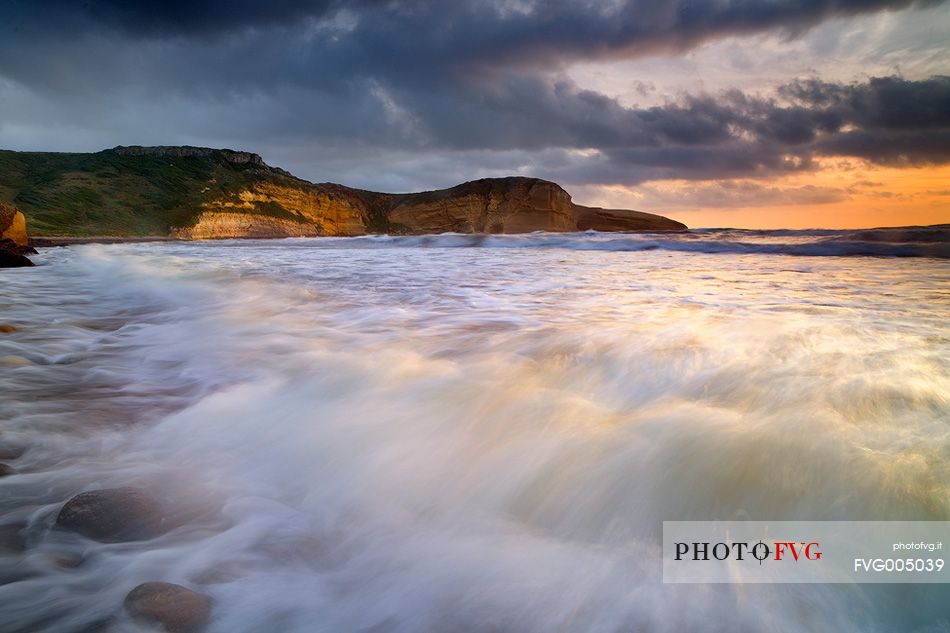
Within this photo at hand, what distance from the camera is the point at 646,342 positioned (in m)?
2.81

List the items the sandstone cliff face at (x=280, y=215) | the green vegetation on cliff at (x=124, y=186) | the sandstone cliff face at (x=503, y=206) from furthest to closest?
the sandstone cliff face at (x=503, y=206), the sandstone cliff face at (x=280, y=215), the green vegetation on cliff at (x=124, y=186)

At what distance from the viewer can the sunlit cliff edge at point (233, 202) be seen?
52.3 meters

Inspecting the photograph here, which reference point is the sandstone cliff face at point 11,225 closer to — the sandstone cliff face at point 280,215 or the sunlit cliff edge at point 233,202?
Answer: the sunlit cliff edge at point 233,202

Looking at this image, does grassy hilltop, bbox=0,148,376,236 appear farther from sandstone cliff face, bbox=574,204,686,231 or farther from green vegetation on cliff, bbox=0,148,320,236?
sandstone cliff face, bbox=574,204,686,231

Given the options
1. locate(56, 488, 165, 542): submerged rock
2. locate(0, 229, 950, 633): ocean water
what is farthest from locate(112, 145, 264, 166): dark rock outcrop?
locate(56, 488, 165, 542): submerged rock

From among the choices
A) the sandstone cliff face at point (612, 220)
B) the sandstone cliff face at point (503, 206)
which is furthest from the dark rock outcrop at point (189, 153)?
the sandstone cliff face at point (612, 220)

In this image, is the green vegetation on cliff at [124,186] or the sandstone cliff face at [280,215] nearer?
the green vegetation on cliff at [124,186]

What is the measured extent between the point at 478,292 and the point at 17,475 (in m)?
4.25

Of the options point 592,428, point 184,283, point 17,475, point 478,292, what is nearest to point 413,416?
point 592,428

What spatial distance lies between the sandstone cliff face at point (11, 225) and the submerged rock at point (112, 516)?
52.2ft

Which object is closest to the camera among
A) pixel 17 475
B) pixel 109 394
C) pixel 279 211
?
pixel 17 475

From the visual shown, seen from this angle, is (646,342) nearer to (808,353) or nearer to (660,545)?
(808,353)

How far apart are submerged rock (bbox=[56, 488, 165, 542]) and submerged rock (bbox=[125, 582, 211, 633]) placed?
0.31 metres

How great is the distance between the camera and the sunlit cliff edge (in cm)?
5231
